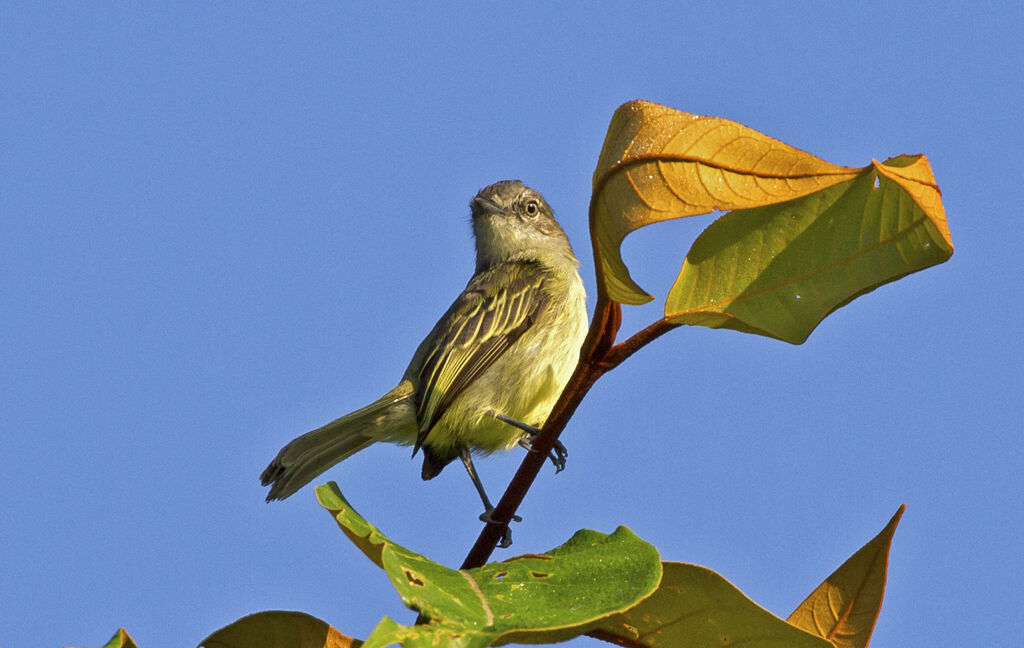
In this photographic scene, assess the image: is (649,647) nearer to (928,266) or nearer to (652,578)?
(652,578)

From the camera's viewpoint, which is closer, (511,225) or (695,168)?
(695,168)

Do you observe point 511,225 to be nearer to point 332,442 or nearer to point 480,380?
point 480,380

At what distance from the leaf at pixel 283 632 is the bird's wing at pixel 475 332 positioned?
312 cm

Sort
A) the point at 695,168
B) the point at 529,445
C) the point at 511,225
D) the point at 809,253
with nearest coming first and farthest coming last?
the point at 695,168 → the point at 809,253 → the point at 529,445 → the point at 511,225

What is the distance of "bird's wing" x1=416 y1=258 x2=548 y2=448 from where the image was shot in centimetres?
560

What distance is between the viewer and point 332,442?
18.0 feet

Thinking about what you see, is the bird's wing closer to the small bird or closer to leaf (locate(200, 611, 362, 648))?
the small bird

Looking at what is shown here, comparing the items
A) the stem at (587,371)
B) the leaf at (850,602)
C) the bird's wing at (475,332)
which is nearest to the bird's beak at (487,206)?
the bird's wing at (475,332)

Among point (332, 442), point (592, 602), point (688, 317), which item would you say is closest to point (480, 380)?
point (332, 442)

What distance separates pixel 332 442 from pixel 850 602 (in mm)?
3464

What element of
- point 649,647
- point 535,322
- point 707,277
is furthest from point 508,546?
point 707,277

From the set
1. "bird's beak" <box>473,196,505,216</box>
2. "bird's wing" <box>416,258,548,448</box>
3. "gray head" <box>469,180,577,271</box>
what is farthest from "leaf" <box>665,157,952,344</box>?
"bird's beak" <box>473,196,505,216</box>

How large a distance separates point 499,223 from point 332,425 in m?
2.18

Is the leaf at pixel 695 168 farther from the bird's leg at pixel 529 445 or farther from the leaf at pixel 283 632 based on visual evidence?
the bird's leg at pixel 529 445
